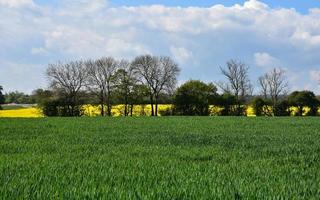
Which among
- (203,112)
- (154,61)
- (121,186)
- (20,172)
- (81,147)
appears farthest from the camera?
(154,61)

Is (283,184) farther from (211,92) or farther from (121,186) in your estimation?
(211,92)

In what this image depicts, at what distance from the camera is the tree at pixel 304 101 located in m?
77.9

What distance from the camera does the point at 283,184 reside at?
874 cm

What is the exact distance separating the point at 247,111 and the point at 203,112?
7459 mm

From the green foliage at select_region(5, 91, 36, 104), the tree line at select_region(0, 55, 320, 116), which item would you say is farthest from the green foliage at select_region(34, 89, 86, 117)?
the green foliage at select_region(5, 91, 36, 104)

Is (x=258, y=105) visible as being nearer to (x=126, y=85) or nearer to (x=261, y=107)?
(x=261, y=107)

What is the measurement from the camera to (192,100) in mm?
80750

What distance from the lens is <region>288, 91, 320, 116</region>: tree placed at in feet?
256

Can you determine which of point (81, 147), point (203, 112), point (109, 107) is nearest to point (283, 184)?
point (81, 147)

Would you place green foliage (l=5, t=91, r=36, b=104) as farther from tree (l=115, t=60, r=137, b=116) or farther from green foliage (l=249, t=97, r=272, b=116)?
green foliage (l=249, t=97, r=272, b=116)

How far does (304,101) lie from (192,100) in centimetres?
1781

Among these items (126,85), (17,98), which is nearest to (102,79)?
(126,85)

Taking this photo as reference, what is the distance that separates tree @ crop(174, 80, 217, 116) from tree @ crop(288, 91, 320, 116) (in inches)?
504

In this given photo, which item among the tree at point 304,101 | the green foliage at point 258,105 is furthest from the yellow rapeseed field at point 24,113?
the tree at point 304,101
